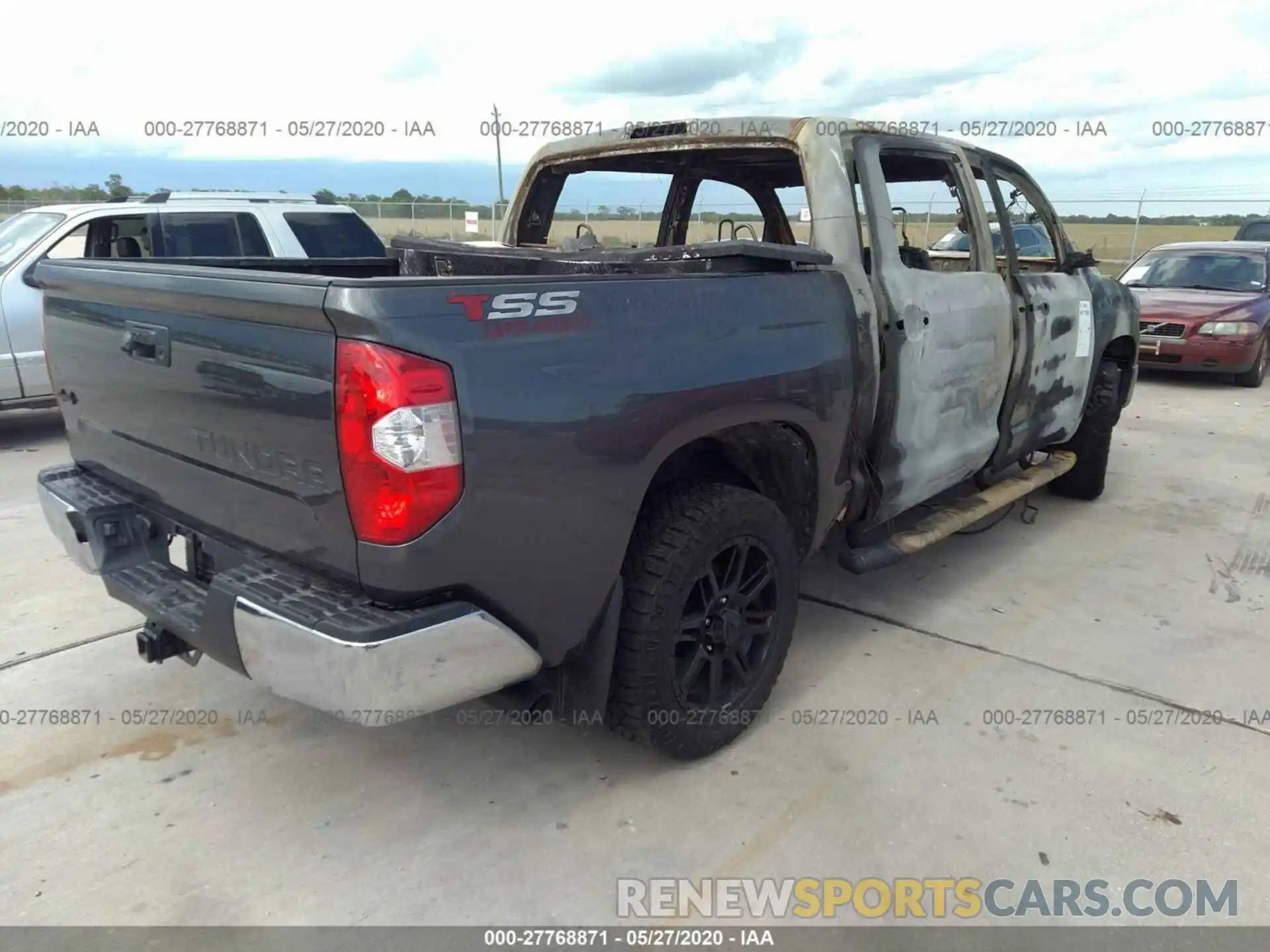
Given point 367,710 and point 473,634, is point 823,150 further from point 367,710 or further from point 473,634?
point 367,710

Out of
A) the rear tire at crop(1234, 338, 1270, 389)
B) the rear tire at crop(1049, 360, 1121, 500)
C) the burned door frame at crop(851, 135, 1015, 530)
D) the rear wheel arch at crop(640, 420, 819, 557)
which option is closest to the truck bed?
the rear wheel arch at crop(640, 420, 819, 557)

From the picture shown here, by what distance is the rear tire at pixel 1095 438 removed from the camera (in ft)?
18.5

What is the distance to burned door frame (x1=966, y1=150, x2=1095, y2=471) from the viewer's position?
4441mm

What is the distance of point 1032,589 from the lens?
4.53m

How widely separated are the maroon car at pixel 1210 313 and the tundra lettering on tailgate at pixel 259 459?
377 inches

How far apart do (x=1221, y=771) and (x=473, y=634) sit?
251 centimetres

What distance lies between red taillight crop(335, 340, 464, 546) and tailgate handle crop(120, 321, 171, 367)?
753 mm

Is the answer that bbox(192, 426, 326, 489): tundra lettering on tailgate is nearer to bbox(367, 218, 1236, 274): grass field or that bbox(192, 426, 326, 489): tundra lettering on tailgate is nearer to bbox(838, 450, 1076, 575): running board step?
bbox(838, 450, 1076, 575): running board step

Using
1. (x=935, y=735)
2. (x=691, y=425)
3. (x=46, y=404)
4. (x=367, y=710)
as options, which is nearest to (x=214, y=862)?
(x=367, y=710)

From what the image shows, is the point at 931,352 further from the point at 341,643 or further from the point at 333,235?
the point at 333,235

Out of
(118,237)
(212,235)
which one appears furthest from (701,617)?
(118,237)

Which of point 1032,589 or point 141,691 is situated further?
point 1032,589

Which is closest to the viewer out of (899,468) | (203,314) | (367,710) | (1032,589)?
(367,710)

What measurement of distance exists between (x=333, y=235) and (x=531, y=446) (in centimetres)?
688
